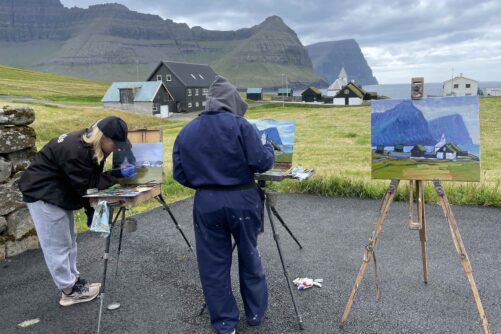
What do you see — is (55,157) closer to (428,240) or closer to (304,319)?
(304,319)

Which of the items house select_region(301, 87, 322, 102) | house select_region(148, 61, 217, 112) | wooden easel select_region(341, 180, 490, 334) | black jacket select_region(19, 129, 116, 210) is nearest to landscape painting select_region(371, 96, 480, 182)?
wooden easel select_region(341, 180, 490, 334)

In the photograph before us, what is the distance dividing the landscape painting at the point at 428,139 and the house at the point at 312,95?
65568 mm

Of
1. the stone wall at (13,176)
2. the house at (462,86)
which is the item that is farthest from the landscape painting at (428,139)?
the house at (462,86)

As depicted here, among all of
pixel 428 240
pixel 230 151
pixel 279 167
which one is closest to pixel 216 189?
pixel 230 151

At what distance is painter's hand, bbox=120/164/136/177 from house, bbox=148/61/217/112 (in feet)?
151

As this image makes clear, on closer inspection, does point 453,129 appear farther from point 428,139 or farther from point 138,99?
point 138,99

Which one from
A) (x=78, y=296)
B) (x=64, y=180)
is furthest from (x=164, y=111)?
(x=64, y=180)

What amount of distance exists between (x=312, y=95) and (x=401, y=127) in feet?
218

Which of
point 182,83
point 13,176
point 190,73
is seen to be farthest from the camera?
point 190,73

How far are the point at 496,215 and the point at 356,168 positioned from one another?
16.4 ft

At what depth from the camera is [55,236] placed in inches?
155

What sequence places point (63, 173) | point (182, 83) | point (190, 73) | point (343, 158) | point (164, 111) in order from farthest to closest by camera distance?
point (190, 73) → point (182, 83) → point (164, 111) → point (343, 158) → point (63, 173)

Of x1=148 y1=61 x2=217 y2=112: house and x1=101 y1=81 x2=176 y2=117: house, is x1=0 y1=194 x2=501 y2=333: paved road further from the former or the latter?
x1=148 y1=61 x2=217 y2=112: house

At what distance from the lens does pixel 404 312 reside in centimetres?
396
